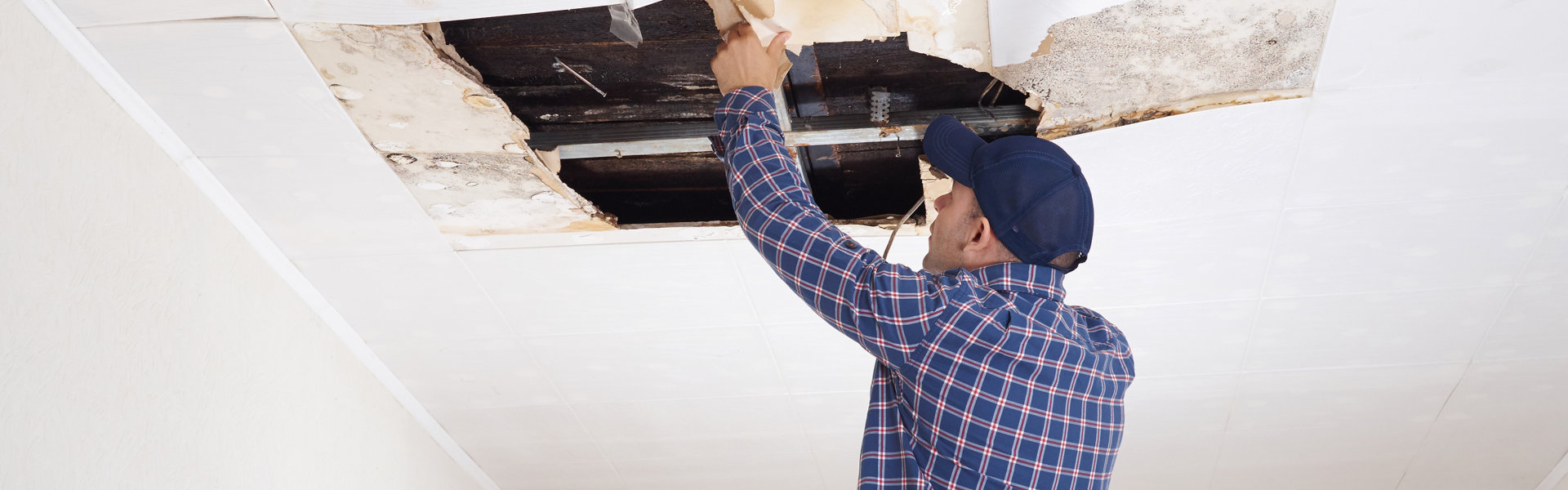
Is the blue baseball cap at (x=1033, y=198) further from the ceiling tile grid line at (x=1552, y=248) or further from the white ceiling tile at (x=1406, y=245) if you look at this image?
the ceiling tile grid line at (x=1552, y=248)

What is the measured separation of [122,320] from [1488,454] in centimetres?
399

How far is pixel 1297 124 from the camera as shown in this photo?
71.0 inches

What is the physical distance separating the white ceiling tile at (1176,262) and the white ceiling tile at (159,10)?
5.73 ft

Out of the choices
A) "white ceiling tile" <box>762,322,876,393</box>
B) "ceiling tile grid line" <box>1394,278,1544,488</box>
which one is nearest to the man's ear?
"white ceiling tile" <box>762,322,876,393</box>

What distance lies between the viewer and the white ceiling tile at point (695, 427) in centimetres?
301

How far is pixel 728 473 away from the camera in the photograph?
11.5 ft

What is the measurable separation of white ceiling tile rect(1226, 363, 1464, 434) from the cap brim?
5.62 ft

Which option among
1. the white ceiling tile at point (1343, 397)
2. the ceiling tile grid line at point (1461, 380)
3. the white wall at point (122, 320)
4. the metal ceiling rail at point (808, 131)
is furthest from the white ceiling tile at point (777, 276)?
the ceiling tile grid line at point (1461, 380)

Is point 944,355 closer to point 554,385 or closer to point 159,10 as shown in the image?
point 159,10

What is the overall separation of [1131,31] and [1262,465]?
2.39 metres

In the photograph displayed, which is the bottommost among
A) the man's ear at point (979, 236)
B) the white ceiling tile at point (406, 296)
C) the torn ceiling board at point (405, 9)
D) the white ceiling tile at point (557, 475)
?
the white ceiling tile at point (557, 475)

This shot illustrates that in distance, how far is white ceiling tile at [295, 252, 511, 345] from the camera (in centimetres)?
230

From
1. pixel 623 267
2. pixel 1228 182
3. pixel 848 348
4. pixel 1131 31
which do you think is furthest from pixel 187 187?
pixel 1228 182

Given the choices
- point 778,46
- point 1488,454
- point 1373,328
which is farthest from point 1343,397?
point 778,46
